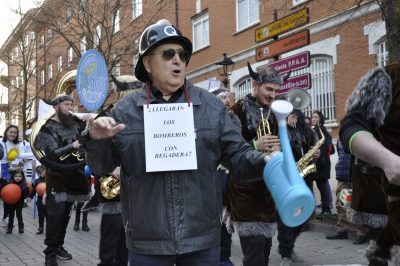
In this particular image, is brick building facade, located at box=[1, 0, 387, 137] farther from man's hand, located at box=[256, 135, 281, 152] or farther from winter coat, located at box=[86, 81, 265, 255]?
winter coat, located at box=[86, 81, 265, 255]

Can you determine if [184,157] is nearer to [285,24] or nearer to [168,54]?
[168,54]

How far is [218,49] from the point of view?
20906 mm

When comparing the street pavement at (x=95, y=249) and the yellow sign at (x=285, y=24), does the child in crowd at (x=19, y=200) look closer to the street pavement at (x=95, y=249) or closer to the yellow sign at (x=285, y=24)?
the street pavement at (x=95, y=249)

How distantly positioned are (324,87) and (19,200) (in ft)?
31.2

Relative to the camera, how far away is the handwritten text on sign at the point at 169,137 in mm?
2635

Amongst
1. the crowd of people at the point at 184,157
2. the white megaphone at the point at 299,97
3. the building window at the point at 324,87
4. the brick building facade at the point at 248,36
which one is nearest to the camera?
the crowd of people at the point at 184,157

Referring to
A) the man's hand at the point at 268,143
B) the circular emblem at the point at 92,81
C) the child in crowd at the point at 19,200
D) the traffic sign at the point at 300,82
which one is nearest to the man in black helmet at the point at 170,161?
the man's hand at the point at 268,143

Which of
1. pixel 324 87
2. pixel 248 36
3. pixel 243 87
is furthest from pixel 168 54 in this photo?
pixel 243 87

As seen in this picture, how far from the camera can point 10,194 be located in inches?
361

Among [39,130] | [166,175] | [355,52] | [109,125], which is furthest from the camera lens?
[355,52]

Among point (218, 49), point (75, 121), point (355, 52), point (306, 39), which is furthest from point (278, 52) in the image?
point (218, 49)

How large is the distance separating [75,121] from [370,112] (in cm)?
439

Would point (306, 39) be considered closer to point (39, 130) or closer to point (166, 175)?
point (39, 130)

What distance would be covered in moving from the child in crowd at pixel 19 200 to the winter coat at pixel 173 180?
7.29 meters
